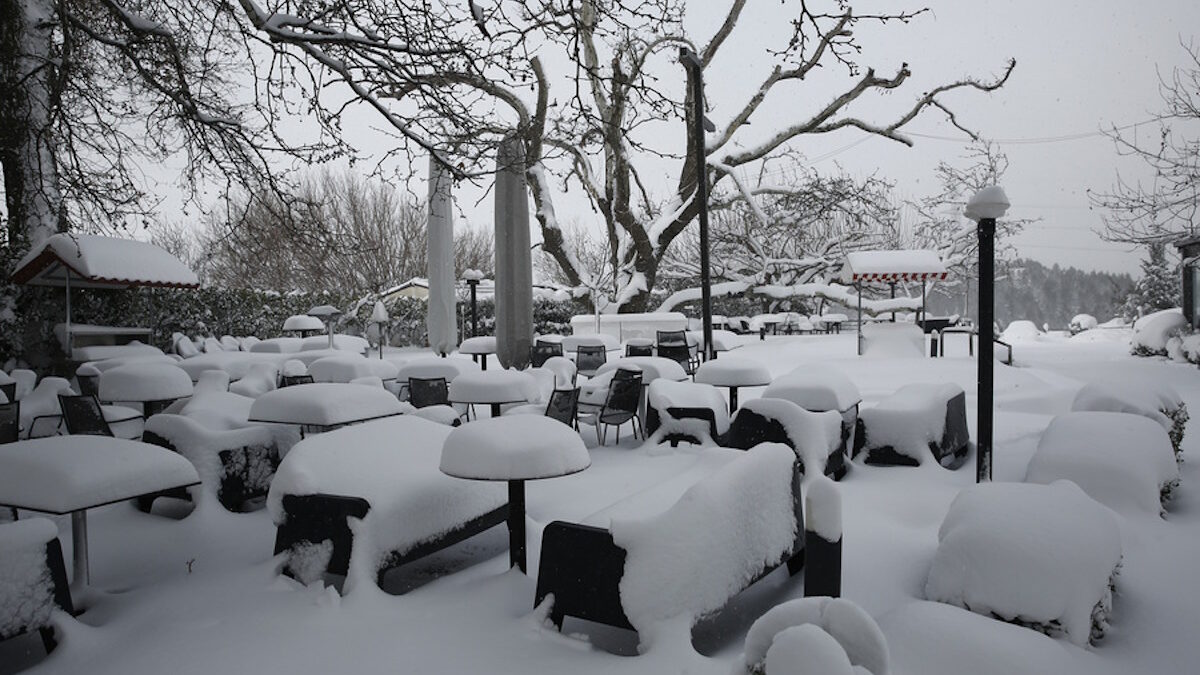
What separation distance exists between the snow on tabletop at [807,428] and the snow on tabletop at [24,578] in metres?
4.70

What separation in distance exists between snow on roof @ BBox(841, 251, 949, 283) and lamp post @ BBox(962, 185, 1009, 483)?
1428cm

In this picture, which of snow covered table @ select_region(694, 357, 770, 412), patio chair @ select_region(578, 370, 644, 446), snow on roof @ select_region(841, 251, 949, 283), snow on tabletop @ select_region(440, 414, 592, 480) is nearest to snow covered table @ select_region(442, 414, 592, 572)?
snow on tabletop @ select_region(440, 414, 592, 480)

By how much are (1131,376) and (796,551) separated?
39.6 feet

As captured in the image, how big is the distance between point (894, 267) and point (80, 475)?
61.7ft

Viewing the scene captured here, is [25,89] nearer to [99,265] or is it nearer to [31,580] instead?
[31,580]

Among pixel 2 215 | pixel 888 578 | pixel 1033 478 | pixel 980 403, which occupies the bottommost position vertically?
pixel 888 578

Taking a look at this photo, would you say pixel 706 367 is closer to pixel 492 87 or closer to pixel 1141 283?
pixel 492 87

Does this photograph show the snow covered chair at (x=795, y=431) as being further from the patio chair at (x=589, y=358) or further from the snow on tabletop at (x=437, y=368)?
the patio chair at (x=589, y=358)

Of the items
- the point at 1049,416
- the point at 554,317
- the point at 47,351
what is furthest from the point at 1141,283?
the point at 47,351

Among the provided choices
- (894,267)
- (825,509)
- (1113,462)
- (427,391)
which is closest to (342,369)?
(427,391)

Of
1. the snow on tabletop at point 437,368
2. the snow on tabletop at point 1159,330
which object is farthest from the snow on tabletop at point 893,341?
the snow on tabletop at point 437,368

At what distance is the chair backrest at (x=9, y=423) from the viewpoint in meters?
5.15

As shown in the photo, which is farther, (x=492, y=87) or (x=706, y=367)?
(x=706, y=367)

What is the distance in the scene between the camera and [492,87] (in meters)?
7.04
